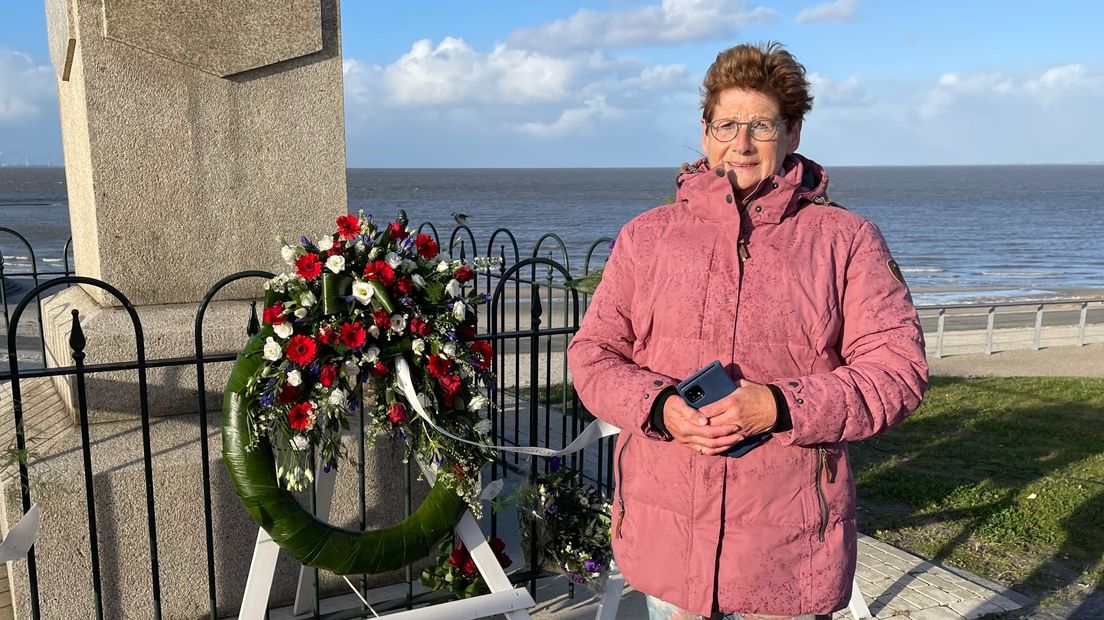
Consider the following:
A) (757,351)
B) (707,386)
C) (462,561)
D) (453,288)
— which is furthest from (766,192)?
(462,561)

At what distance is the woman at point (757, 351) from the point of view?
1837 mm

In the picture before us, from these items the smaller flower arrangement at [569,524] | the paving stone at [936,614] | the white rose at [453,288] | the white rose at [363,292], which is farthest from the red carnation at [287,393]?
the paving stone at [936,614]

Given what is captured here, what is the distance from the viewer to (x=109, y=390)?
336 centimetres

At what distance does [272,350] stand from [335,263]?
0.32 metres

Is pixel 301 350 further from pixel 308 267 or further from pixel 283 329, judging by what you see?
pixel 308 267

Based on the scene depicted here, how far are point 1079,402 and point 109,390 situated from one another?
8366mm

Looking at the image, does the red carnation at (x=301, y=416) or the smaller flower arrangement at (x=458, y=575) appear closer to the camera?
the red carnation at (x=301, y=416)

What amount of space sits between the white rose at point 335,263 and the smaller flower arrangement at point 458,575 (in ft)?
4.61

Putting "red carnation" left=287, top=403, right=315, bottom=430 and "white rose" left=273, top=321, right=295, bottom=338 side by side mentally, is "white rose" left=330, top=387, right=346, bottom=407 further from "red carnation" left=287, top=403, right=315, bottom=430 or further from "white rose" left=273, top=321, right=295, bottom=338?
"white rose" left=273, top=321, right=295, bottom=338

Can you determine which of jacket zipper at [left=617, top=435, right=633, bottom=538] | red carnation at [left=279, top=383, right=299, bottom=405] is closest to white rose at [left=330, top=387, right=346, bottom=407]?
red carnation at [left=279, top=383, right=299, bottom=405]

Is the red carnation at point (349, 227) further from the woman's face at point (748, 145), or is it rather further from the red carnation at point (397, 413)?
the woman's face at point (748, 145)

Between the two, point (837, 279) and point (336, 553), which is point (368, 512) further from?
point (837, 279)

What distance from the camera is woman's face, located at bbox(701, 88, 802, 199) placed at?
1907 mm

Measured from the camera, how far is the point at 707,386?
68.8 inches
